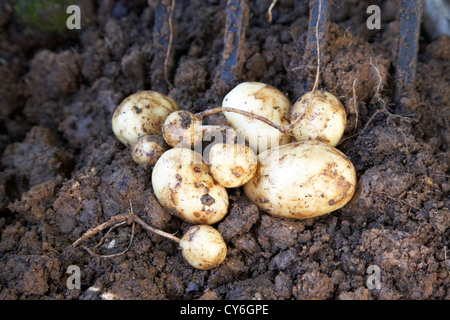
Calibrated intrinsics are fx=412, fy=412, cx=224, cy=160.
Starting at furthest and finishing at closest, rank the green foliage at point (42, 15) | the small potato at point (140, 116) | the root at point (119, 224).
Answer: the green foliage at point (42, 15) < the small potato at point (140, 116) < the root at point (119, 224)

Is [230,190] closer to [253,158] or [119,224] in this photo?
[253,158]

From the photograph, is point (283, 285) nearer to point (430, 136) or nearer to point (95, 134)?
point (430, 136)

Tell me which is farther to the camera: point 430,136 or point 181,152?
point 430,136
